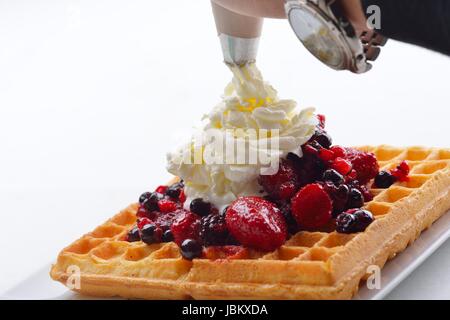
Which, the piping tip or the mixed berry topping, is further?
the piping tip

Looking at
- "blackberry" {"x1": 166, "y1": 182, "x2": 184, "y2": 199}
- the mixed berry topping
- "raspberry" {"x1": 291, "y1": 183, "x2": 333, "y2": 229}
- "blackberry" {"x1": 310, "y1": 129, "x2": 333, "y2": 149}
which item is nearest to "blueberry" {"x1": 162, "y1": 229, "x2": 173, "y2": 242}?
the mixed berry topping

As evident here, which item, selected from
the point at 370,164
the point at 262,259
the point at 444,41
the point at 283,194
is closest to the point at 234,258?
the point at 262,259

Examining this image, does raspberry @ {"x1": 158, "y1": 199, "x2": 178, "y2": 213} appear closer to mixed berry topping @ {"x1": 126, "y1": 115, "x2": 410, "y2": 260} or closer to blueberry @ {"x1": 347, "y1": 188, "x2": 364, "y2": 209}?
mixed berry topping @ {"x1": 126, "y1": 115, "x2": 410, "y2": 260}

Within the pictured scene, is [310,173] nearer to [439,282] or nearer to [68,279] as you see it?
[439,282]

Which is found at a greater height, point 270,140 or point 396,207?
point 270,140
